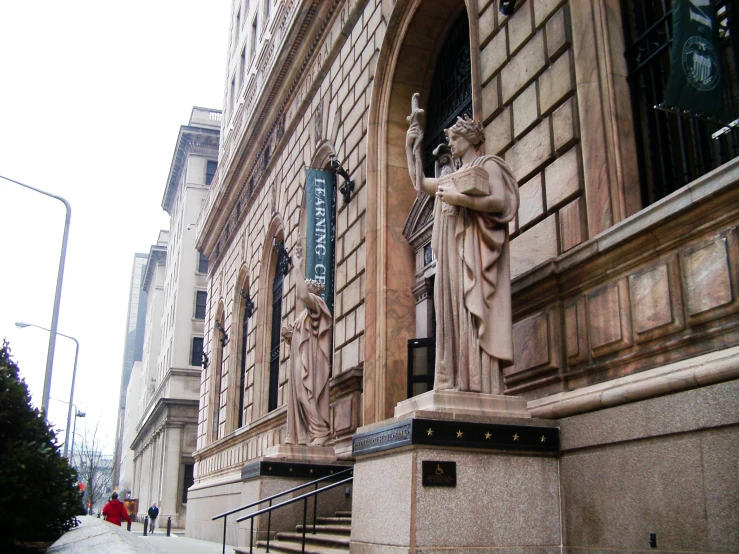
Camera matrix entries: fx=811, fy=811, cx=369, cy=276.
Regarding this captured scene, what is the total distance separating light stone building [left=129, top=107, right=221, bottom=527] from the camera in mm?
52875

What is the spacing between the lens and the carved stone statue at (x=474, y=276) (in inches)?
305

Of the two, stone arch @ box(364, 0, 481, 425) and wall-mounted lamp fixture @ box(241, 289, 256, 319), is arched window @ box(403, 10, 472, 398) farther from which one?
wall-mounted lamp fixture @ box(241, 289, 256, 319)

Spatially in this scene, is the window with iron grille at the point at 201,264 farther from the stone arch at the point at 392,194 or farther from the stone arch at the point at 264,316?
the stone arch at the point at 392,194

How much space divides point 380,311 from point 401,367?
1111 millimetres

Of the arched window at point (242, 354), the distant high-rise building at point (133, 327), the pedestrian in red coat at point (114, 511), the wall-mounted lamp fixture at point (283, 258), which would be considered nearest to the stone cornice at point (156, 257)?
the distant high-rise building at point (133, 327)

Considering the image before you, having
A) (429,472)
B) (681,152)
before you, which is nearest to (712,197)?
(681,152)

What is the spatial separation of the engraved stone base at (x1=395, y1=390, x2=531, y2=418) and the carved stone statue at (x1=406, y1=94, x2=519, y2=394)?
0.12 m

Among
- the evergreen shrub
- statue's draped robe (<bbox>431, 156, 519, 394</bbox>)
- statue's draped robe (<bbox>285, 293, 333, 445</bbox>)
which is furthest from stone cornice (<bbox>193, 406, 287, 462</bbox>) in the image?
statue's draped robe (<bbox>431, 156, 519, 394</bbox>)

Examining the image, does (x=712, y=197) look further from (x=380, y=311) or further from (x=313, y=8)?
(x=313, y=8)

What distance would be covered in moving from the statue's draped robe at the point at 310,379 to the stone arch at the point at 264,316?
777 cm

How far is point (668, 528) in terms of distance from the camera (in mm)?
6277

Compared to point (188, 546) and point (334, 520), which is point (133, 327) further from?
point (334, 520)

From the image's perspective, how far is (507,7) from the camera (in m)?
10.4

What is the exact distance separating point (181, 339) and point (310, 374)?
151 ft
